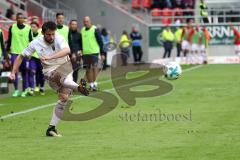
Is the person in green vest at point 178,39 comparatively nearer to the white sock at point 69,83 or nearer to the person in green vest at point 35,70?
the person in green vest at point 35,70

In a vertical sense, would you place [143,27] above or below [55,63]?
below

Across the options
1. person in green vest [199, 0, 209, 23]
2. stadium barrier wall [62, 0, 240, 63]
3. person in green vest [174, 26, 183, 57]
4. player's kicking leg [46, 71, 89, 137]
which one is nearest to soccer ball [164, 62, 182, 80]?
player's kicking leg [46, 71, 89, 137]

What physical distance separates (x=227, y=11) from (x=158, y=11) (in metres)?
4.31

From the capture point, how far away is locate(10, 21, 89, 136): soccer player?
44.4ft

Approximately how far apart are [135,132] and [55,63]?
187 cm

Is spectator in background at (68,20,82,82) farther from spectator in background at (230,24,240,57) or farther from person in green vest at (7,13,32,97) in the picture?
spectator in background at (230,24,240,57)

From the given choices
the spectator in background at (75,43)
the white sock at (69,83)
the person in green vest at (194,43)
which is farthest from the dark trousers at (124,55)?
the white sock at (69,83)

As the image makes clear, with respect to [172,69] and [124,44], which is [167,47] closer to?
[124,44]

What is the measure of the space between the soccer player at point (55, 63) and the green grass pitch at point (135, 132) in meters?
0.49

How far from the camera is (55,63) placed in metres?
14.1

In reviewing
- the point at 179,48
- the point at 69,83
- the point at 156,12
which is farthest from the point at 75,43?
the point at 156,12

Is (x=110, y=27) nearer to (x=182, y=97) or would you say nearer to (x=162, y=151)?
(x=182, y=97)

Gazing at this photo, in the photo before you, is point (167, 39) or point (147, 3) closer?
point (167, 39)

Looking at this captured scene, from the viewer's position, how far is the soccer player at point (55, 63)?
1354 cm
